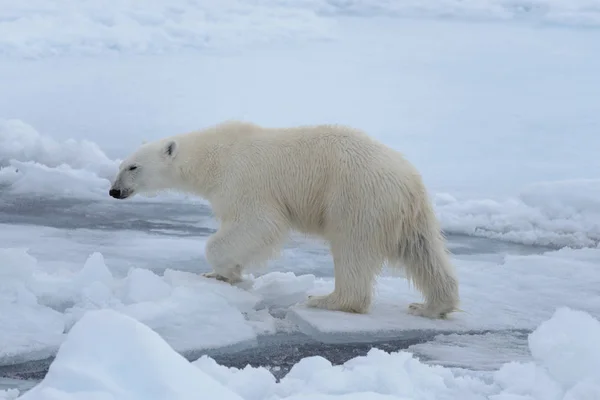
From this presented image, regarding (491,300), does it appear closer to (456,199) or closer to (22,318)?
(22,318)

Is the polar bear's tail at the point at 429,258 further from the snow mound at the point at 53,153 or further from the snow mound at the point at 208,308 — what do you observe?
the snow mound at the point at 53,153

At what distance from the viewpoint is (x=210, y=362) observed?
2.91 metres

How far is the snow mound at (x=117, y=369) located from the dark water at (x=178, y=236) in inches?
44.1

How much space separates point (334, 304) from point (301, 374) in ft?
4.86

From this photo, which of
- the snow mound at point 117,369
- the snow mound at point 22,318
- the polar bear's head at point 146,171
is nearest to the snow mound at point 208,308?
the snow mound at point 22,318

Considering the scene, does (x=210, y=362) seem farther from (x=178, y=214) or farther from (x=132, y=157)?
(x=178, y=214)

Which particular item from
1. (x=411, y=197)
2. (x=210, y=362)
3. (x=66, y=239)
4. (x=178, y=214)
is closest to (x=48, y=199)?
(x=178, y=214)

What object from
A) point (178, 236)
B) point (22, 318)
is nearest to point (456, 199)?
point (178, 236)

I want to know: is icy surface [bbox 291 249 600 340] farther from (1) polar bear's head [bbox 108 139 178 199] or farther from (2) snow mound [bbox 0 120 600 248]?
(2) snow mound [bbox 0 120 600 248]

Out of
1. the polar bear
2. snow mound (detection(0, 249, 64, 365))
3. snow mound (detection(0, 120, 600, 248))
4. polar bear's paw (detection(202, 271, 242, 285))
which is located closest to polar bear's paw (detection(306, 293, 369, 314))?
the polar bear

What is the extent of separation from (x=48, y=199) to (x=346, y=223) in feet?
16.3

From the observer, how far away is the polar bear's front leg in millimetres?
4367

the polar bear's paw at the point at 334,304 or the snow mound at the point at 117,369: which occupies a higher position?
the snow mound at the point at 117,369

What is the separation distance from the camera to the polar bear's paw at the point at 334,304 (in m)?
4.31
